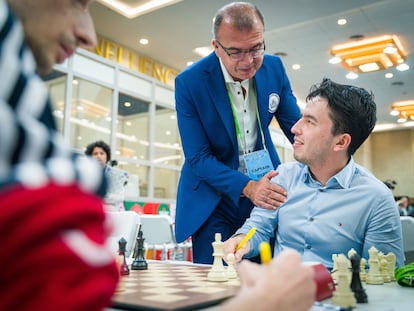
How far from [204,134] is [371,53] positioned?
6.28m

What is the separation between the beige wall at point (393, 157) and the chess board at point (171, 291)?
551 inches

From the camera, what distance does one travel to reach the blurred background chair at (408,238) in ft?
5.82

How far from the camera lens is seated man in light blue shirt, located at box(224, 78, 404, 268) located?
1556 millimetres

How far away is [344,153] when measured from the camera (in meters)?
1.86

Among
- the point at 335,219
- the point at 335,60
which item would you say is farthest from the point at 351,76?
the point at 335,219

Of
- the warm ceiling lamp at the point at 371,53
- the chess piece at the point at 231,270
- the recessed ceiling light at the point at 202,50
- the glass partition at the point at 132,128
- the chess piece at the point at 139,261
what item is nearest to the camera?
the chess piece at the point at 231,270

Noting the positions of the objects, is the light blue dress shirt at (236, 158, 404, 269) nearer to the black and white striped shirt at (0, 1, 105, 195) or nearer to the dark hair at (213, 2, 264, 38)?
the dark hair at (213, 2, 264, 38)

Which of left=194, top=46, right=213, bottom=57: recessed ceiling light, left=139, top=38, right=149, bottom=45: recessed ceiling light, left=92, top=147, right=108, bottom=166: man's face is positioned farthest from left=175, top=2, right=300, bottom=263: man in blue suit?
left=194, top=46, right=213, bottom=57: recessed ceiling light

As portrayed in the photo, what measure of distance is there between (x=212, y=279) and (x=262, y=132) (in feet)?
3.94

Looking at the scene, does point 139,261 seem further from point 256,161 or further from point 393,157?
point 393,157

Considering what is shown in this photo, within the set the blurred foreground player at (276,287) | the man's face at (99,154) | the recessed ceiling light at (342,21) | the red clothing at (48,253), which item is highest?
the recessed ceiling light at (342,21)

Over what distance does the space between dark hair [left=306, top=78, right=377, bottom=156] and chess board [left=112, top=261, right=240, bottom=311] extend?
3.26ft

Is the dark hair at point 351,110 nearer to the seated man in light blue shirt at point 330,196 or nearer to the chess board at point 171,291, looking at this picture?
the seated man in light blue shirt at point 330,196

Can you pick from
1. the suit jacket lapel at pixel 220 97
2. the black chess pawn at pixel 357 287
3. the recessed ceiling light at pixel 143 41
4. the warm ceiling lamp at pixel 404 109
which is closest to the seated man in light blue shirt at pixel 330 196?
the suit jacket lapel at pixel 220 97
